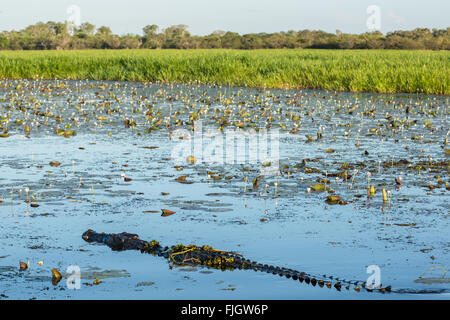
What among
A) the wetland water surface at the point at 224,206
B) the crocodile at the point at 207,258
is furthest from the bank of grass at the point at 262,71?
the crocodile at the point at 207,258

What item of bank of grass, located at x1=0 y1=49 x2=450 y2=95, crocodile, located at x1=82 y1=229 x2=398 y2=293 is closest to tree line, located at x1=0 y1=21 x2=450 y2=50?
bank of grass, located at x1=0 y1=49 x2=450 y2=95

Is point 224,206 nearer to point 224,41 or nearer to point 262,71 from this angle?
point 262,71

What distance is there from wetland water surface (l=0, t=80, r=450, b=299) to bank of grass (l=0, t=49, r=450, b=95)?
8785mm

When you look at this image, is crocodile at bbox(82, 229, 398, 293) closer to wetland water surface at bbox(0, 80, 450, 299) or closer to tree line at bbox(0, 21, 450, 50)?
wetland water surface at bbox(0, 80, 450, 299)

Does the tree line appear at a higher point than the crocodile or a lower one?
higher

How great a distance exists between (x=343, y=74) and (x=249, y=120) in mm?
11364

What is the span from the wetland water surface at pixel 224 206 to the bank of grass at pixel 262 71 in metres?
8.79

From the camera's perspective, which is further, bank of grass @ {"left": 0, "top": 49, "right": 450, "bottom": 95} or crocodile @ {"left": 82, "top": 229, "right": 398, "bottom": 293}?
bank of grass @ {"left": 0, "top": 49, "right": 450, "bottom": 95}

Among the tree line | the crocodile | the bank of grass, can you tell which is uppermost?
the tree line

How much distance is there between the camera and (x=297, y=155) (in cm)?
1398

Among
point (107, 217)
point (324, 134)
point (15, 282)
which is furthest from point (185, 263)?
point (324, 134)

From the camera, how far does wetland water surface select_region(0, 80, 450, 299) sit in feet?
21.7

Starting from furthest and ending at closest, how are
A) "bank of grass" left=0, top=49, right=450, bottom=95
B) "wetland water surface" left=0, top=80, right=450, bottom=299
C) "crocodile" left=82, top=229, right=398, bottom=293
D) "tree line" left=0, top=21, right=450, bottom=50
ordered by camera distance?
"tree line" left=0, top=21, right=450, bottom=50
"bank of grass" left=0, top=49, right=450, bottom=95
"wetland water surface" left=0, top=80, right=450, bottom=299
"crocodile" left=82, top=229, right=398, bottom=293

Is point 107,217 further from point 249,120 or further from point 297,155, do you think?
point 249,120
